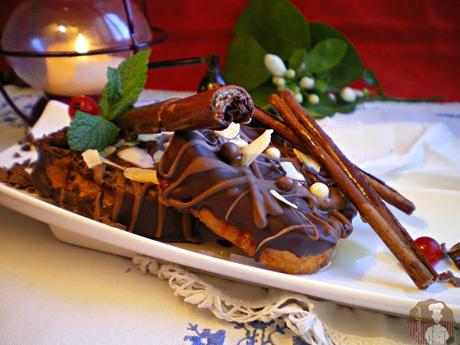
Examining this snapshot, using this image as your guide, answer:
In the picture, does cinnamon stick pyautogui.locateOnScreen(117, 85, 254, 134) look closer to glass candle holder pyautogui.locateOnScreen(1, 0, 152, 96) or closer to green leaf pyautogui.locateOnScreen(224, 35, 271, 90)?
glass candle holder pyautogui.locateOnScreen(1, 0, 152, 96)

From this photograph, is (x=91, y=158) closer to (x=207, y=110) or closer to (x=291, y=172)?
(x=207, y=110)

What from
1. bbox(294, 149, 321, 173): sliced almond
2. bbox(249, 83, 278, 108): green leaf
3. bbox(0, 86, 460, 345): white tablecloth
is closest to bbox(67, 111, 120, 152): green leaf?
bbox(0, 86, 460, 345): white tablecloth

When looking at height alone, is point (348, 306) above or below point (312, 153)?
below

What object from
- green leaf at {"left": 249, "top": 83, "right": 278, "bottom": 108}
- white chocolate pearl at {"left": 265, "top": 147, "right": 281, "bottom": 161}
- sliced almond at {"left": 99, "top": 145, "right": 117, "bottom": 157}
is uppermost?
white chocolate pearl at {"left": 265, "top": 147, "right": 281, "bottom": 161}

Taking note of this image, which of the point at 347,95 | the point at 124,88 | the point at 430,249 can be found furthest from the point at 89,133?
the point at 347,95

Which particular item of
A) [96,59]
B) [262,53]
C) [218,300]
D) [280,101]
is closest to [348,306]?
[218,300]

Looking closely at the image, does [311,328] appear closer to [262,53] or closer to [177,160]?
[177,160]

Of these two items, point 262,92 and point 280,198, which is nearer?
point 280,198

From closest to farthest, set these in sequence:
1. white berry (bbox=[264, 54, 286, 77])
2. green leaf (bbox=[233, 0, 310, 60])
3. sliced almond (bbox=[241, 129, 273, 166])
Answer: sliced almond (bbox=[241, 129, 273, 166]), white berry (bbox=[264, 54, 286, 77]), green leaf (bbox=[233, 0, 310, 60])
